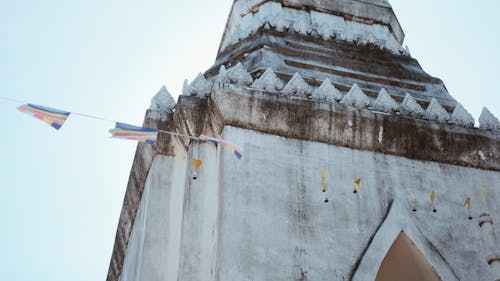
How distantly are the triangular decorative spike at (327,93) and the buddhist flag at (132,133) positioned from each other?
2.30 metres

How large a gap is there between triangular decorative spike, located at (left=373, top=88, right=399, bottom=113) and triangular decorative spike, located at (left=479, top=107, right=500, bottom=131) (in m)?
1.25

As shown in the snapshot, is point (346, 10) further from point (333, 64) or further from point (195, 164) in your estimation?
point (195, 164)

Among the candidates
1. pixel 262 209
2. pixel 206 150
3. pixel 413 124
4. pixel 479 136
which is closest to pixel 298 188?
pixel 262 209

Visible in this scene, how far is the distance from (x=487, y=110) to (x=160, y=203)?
4.75 meters

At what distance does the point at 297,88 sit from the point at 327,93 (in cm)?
41

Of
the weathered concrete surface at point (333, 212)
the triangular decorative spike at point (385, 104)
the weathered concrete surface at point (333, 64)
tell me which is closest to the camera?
the weathered concrete surface at point (333, 212)

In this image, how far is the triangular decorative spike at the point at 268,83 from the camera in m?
10.3

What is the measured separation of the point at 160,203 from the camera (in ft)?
34.8

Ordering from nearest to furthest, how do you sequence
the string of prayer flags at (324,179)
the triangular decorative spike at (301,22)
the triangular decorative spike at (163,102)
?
1. the string of prayer flags at (324,179)
2. the triangular decorative spike at (163,102)
3. the triangular decorative spike at (301,22)

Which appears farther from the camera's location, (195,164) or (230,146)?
(195,164)

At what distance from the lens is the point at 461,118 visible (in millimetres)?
11016

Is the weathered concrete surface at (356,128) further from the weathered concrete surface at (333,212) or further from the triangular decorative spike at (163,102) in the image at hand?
the triangular decorative spike at (163,102)

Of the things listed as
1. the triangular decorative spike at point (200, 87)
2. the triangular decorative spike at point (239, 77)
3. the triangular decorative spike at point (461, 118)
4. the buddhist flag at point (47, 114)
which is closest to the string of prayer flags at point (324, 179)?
the triangular decorative spike at point (239, 77)

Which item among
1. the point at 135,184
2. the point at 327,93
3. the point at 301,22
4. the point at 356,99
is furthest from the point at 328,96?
the point at 301,22
